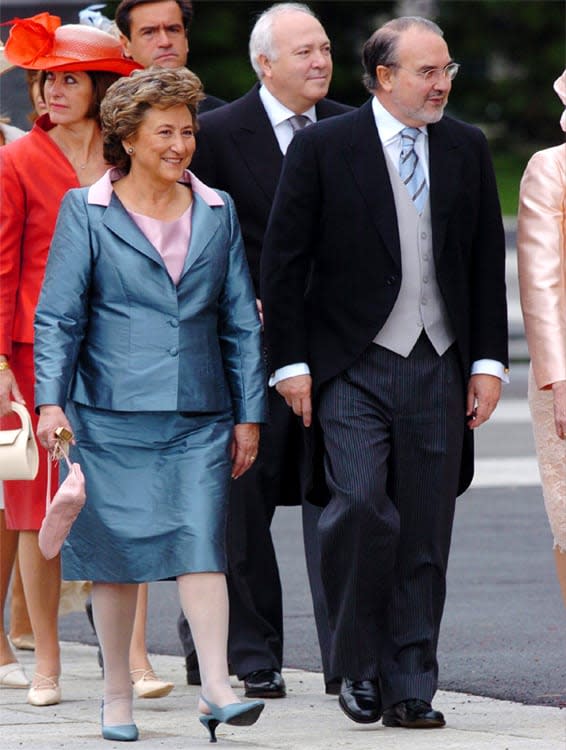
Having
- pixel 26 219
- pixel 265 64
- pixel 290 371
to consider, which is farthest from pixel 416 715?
pixel 265 64

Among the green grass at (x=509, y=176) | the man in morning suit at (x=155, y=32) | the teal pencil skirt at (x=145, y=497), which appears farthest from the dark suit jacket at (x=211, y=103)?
the green grass at (x=509, y=176)

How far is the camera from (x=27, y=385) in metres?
6.73

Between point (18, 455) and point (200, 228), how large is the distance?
33.2 inches

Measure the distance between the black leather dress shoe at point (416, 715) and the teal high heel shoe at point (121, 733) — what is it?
0.74 meters

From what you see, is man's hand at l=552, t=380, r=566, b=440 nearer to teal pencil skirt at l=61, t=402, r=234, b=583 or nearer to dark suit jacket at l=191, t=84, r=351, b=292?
teal pencil skirt at l=61, t=402, r=234, b=583

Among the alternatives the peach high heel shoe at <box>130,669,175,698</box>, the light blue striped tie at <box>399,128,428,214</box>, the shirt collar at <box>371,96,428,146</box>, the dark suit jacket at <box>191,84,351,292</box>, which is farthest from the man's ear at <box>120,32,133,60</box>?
the peach high heel shoe at <box>130,669,175,698</box>

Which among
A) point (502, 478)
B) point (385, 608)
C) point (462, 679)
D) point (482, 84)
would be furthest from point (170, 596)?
point (482, 84)

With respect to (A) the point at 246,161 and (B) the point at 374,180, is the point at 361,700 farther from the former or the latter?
(A) the point at 246,161

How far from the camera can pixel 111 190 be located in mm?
5984

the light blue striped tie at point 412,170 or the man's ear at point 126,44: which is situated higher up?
the man's ear at point 126,44

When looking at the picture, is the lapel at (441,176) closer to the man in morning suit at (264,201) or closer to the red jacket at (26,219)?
the man in morning suit at (264,201)

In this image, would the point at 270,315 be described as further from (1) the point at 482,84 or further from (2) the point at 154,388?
(1) the point at 482,84

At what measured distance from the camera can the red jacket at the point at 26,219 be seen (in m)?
6.67

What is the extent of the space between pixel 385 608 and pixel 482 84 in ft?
184
